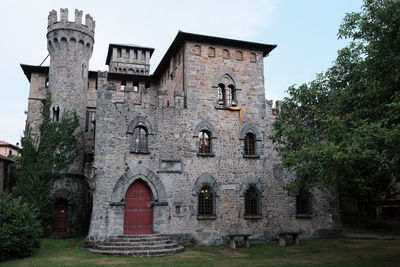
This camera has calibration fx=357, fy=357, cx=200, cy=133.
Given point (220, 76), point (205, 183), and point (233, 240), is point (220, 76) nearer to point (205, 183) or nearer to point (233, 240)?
point (205, 183)

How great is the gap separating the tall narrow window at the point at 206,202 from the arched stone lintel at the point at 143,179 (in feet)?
6.81

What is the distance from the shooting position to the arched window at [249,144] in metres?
21.2

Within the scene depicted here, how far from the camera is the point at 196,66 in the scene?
20.8m

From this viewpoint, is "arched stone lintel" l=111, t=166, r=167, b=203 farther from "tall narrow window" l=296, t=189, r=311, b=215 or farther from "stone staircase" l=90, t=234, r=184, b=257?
"tall narrow window" l=296, t=189, r=311, b=215

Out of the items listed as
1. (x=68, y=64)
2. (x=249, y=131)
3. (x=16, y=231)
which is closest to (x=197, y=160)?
(x=249, y=131)

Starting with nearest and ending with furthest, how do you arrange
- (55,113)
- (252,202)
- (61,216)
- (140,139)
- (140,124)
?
(140,124) → (140,139) → (252,202) → (61,216) → (55,113)

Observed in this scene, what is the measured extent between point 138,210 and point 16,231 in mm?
5827

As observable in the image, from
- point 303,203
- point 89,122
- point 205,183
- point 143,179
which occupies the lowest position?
point 303,203

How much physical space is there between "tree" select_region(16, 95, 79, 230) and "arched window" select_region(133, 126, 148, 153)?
514 cm

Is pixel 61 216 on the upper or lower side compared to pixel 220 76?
lower

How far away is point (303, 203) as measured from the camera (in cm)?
2188

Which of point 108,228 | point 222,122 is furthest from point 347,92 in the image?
point 108,228

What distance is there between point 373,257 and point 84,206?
1637 centimetres

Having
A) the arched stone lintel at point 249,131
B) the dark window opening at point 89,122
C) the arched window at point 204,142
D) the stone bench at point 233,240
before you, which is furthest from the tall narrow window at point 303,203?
the dark window opening at point 89,122
